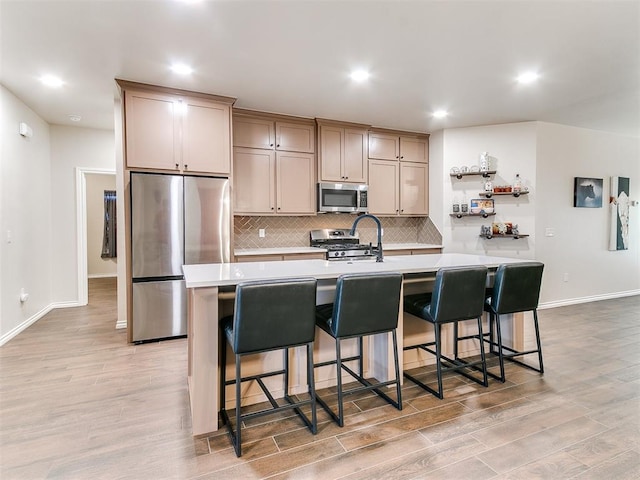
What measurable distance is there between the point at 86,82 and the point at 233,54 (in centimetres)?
170

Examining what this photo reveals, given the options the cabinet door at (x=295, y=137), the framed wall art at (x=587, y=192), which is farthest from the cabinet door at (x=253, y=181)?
the framed wall art at (x=587, y=192)

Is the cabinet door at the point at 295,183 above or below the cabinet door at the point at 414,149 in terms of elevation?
below

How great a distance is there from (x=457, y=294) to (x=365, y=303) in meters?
0.73

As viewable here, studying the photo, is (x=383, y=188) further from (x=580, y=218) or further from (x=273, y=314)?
(x=273, y=314)

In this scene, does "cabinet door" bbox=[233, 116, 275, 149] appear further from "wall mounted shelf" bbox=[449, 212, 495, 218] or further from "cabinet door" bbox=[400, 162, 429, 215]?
"wall mounted shelf" bbox=[449, 212, 495, 218]

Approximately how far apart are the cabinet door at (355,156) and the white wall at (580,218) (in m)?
2.33

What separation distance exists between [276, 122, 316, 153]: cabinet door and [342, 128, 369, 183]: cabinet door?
490 millimetres

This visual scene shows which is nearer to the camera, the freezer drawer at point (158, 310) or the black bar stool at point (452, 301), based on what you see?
the black bar stool at point (452, 301)

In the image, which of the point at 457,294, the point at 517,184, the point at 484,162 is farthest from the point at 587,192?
the point at 457,294

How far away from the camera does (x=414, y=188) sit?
5367 mm

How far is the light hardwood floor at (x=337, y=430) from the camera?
5.61 ft

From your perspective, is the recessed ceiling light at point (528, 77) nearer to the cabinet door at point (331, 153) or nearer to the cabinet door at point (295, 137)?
the cabinet door at point (331, 153)

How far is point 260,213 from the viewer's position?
175 inches

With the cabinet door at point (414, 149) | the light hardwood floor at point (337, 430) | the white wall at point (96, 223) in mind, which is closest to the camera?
the light hardwood floor at point (337, 430)
